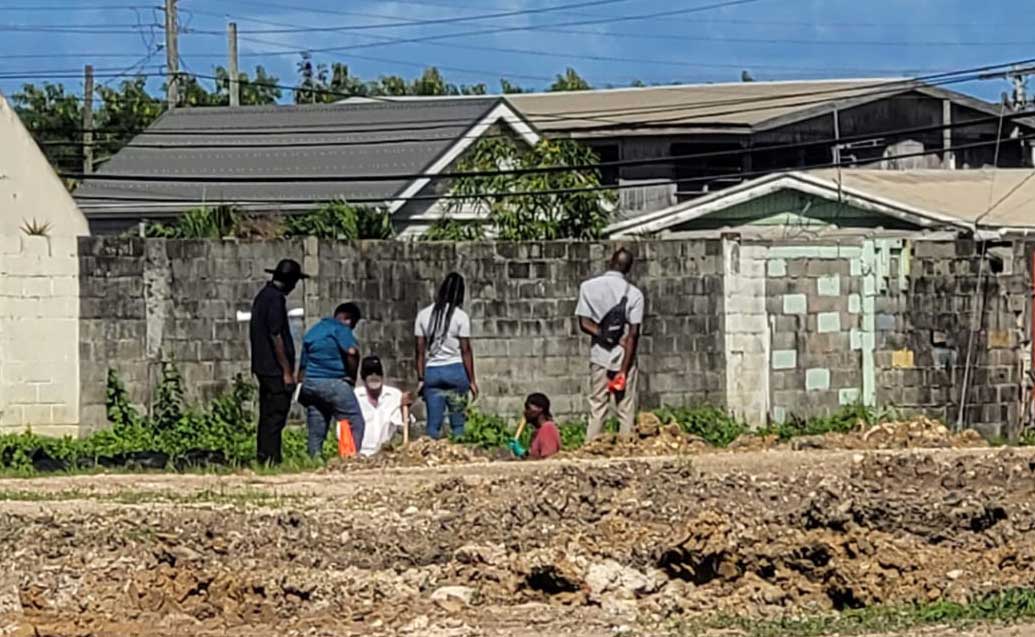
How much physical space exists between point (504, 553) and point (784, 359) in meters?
9.22

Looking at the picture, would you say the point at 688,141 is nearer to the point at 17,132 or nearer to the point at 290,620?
the point at 17,132

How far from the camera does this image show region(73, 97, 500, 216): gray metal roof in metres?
34.4

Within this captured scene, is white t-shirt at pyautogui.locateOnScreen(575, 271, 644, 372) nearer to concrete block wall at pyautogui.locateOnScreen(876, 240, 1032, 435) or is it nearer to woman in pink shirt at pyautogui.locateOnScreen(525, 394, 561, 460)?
woman in pink shirt at pyautogui.locateOnScreen(525, 394, 561, 460)

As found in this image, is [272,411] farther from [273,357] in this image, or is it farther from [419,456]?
[419,456]

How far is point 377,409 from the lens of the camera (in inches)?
618

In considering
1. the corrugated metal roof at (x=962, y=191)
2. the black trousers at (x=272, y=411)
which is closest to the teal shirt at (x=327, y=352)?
the black trousers at (x=272, y=411)

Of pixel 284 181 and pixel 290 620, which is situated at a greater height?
pixel 284 181

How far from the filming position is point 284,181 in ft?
114

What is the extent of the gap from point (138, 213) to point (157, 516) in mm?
24020

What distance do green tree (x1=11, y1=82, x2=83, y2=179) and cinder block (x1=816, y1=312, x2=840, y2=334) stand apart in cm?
3354

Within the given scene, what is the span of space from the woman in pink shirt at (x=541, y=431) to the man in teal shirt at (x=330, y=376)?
1458mm

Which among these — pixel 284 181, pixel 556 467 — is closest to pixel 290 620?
pixel 556 467

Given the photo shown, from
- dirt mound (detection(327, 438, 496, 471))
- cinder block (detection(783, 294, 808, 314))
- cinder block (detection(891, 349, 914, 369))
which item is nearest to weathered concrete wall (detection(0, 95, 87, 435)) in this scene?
dirt mound (detection(327, 438, 496, 471))

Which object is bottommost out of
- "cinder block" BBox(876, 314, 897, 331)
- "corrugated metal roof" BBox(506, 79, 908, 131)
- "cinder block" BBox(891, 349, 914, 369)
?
"cinder block" BBox(891, 349, 914, 369)
